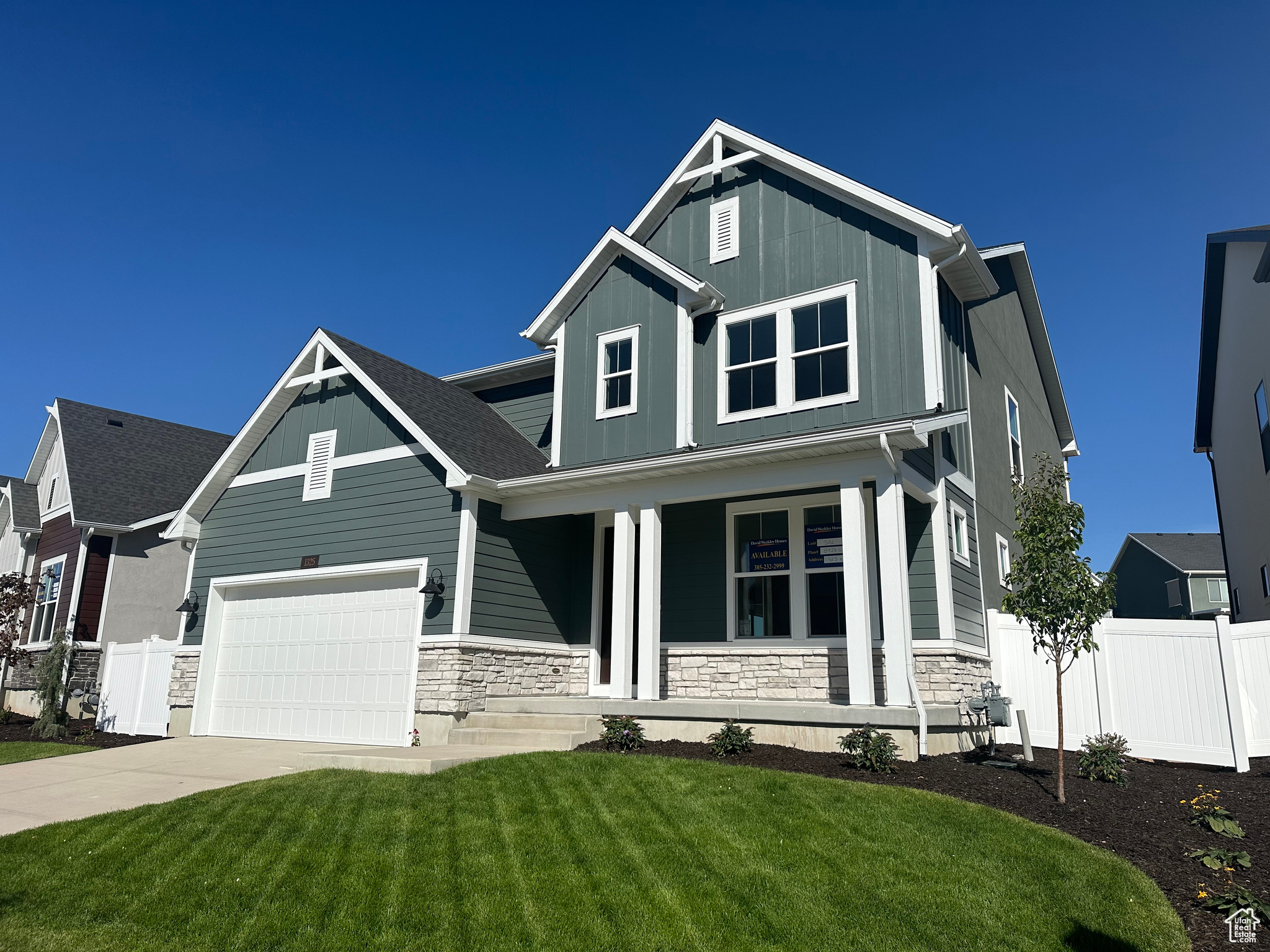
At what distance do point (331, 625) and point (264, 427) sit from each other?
13.1 feet

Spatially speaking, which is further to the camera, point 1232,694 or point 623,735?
point 1232,694

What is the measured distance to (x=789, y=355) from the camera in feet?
40.3

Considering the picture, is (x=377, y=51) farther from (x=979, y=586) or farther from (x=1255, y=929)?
(x=1255, y=929)

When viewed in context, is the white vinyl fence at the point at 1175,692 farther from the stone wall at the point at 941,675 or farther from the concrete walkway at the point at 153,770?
the concrete walkway at the point at 153,770

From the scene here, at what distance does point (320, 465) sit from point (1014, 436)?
1297 centimetres

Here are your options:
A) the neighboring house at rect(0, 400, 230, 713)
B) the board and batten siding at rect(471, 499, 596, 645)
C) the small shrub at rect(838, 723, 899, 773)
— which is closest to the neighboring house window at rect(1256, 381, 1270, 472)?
the small shrub at rect(838, 723, 899, 773)

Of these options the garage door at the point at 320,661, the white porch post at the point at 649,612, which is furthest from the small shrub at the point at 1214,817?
the garage door at the point at 320,661

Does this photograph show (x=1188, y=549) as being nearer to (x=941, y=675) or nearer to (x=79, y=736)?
(x=941, y=675)

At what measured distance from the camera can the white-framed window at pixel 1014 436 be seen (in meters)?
16.7

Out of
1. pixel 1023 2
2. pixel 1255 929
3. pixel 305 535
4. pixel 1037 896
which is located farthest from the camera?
pixel 305 535

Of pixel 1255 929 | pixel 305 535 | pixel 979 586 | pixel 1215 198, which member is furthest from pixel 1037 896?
pixel 1215 198

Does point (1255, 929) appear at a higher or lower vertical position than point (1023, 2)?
lower

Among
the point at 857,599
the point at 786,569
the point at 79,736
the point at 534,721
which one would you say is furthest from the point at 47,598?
the point at 857,599

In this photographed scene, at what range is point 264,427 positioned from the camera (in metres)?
15.4
